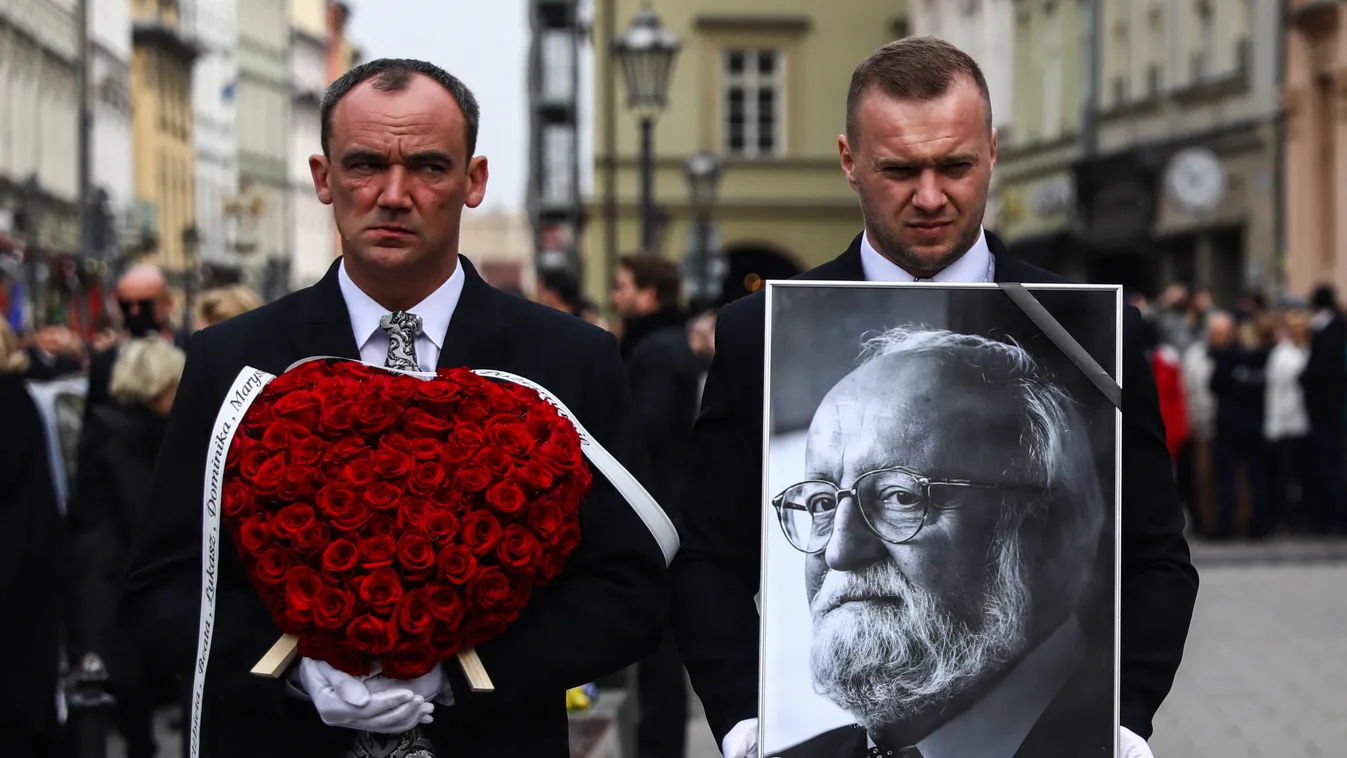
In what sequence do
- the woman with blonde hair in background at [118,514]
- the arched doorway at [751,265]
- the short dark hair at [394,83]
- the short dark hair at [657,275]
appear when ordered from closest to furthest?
the short dark hair at [394,83] < the woman with blonde hair in background at [118,514] < the short dark hair at [657,275] < the arched doorway at [751,265]

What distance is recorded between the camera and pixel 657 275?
1029 centimetres

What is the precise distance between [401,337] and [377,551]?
49 centimetres

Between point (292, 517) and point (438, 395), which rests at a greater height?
point (438, 395)

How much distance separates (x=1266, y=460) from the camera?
68.7ft

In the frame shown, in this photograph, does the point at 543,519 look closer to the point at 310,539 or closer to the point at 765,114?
the point at 310,539

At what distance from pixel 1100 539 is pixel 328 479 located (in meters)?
1.25

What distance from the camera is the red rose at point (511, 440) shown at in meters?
3.83

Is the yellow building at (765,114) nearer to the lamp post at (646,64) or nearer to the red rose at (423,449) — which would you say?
the lamp post at (646,64)

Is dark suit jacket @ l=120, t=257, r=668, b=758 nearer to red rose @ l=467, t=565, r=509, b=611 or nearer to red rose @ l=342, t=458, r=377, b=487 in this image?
red rose @ l=467, t=565, r=509, b=611

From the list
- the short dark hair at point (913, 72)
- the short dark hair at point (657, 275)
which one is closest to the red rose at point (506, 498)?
the short dark hair at point (913, 72)

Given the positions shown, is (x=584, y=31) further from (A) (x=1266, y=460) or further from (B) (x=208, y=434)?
(B) (x=208, y=434)

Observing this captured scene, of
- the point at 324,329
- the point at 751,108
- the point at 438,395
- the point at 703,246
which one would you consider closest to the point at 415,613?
the point at 438,395

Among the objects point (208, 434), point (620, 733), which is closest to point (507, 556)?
point (208, 434)

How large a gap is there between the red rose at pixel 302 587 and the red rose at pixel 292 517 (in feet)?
0.22
